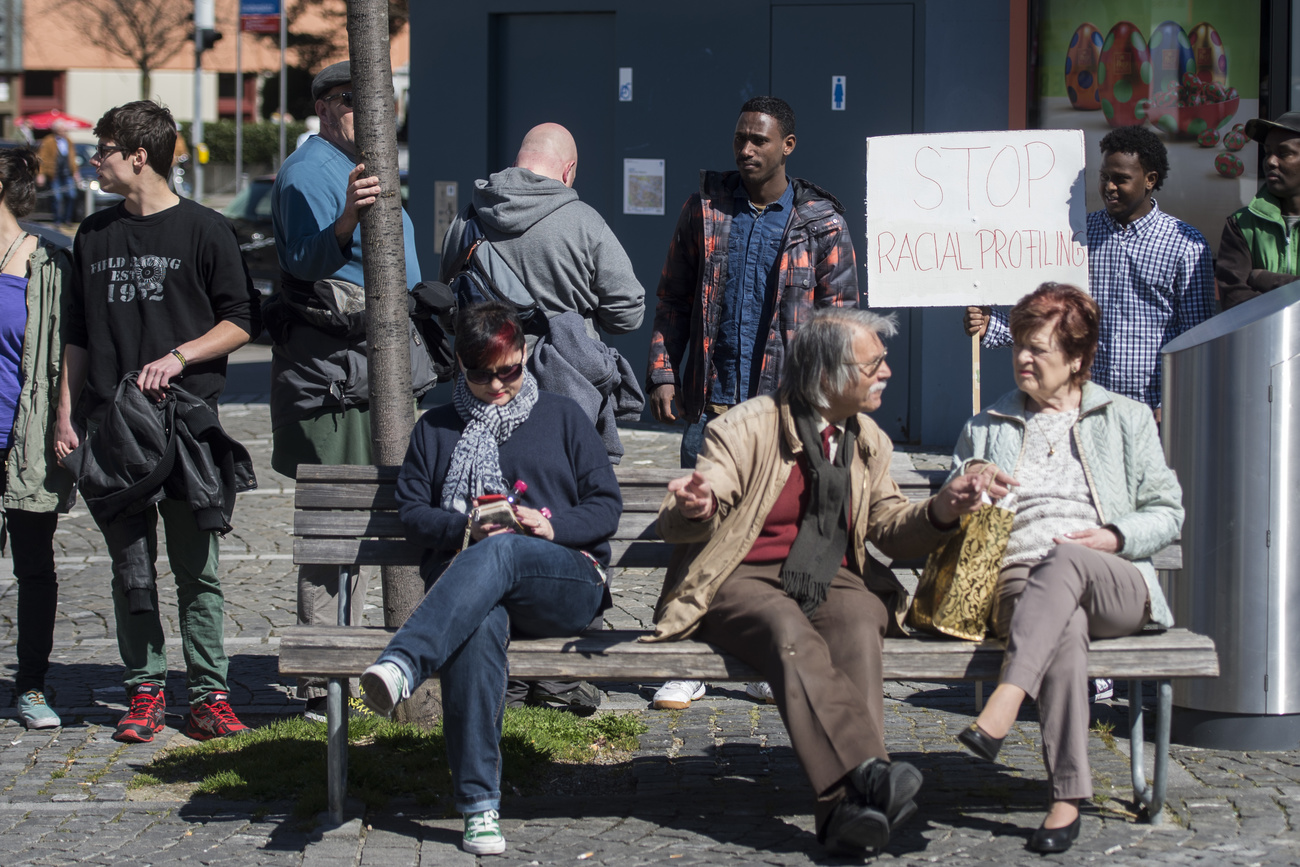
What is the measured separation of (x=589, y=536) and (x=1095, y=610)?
54.8 inches

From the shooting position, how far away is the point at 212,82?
49781 mm

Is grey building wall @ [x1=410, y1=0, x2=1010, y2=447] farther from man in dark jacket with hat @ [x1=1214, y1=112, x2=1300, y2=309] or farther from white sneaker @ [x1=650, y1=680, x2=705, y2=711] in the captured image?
white sneaker @ [x1=650, y1=680, x2=705, y2=711]

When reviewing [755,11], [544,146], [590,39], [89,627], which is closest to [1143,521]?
[544,146]

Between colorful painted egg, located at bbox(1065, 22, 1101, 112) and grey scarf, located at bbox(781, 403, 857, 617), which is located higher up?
colorful painted egg, located at bbox(1065, 22, 1101, 112)

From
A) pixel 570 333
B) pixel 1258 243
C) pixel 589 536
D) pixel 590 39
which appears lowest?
pixel 589 536

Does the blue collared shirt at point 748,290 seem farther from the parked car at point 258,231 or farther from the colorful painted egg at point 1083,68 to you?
the parked car at point 258,231

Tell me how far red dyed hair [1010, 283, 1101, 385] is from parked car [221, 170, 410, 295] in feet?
45.6

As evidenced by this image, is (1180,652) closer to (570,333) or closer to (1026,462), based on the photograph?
(1026,462)

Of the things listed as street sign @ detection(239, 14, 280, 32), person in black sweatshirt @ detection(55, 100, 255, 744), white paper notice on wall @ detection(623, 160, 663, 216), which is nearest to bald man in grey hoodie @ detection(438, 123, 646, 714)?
person in black sweatshirt @ detection(55, 100, 255, 744)

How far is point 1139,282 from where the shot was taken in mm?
5094

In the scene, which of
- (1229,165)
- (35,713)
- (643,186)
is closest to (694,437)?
(35,713)

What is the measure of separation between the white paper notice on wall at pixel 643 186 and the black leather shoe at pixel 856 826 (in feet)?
24.3

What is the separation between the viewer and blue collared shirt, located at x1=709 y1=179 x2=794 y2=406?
16.8ft

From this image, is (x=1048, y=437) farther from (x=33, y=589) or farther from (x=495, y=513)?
(x=33, y=589)
